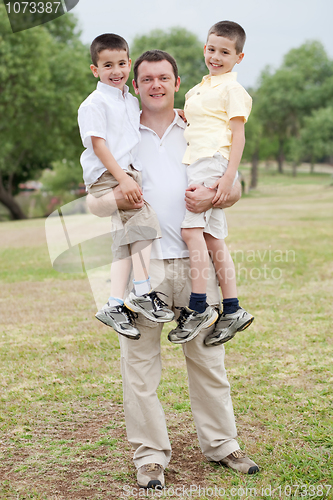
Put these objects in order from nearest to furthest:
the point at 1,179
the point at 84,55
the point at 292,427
→ the point at 292,427 < the point at 84,55 < the point at 1,179

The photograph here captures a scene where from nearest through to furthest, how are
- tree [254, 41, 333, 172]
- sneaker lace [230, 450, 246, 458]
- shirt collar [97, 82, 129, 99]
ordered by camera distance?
shirt collar [97, 82, 129, 99]
sneaker lace [230, 450, 246, 458]
tree [254, 41, 333, 172]

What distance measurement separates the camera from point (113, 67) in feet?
9.01

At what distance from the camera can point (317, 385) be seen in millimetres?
4336

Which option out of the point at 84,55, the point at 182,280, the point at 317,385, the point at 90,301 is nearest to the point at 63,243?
the point at 182,280

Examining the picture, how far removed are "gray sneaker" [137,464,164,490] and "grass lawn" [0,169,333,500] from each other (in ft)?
0.19

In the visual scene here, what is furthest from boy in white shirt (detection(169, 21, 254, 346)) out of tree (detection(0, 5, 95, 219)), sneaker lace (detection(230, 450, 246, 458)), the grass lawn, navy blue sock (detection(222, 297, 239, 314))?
tree (detection(0, 5, 95, 219))

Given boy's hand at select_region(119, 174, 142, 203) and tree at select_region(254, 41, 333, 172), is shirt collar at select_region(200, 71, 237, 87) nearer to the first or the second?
boy's hand at select_region(119, 174, 142, 203)

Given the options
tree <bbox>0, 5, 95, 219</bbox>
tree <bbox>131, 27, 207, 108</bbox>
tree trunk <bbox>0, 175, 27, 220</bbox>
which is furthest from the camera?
tree <bbox>131, 27, 207, 108</bbox>

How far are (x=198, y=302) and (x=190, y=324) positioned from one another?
12 centimetres

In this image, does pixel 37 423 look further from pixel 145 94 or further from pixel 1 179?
pixel 1 179

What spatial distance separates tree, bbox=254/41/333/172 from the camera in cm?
4353

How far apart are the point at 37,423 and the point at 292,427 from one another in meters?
1.77

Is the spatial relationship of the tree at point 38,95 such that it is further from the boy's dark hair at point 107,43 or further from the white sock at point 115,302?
the white sock at point 115,302

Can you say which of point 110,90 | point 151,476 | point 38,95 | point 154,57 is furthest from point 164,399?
point 38,95
